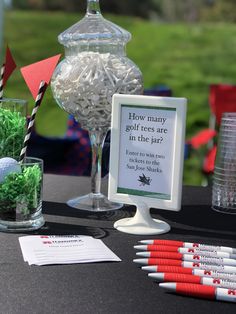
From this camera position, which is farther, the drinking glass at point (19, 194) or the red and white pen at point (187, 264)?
the drinking glass at point (19, 194)

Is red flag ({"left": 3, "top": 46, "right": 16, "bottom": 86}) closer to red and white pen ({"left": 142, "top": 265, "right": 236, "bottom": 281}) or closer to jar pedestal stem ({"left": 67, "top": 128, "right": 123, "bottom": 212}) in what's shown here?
jar pedestal stem ({"left": 67, "top": 128, "right": 123, "bottom": 212})

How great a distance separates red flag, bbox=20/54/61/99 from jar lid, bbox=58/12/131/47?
0.13m

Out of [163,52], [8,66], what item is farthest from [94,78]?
[163,52]

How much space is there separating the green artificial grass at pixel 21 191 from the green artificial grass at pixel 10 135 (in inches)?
4.8

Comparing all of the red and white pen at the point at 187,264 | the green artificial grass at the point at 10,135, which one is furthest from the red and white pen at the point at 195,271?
the green artificial grass at the point at 10,135

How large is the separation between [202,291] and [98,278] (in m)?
0.16

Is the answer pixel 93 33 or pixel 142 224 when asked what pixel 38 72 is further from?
pixel 142 224

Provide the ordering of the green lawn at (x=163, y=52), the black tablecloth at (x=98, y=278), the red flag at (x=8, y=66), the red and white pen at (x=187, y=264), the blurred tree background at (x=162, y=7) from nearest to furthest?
the black tablecloth at (x=98, y=278) < the red and white pen at (x=187, y=264) < the red flag at (x=8, y=66) < the green lawn at (x=163, y=52) < the blurred tree background at (x=162, y=7)

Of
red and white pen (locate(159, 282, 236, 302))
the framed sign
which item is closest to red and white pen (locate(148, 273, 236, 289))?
red and white pen (locate(159, 282, 236, 302))

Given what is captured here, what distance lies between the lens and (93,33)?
1.24m

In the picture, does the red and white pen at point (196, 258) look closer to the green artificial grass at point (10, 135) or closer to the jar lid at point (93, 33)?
the green artificial grass at point (10, 135)

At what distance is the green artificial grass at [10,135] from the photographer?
1156 mm

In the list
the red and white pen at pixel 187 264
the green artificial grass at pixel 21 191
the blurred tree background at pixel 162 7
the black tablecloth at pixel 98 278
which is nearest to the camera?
the black tablecloth at pixel 98 278

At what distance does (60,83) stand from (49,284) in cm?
51
